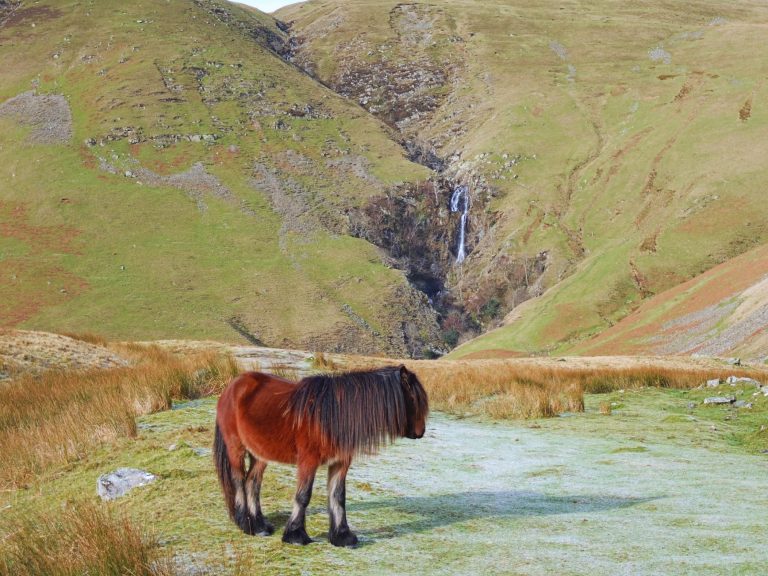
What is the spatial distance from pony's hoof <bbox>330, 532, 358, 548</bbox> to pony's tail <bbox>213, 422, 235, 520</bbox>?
49.3 inches

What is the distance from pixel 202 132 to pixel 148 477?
143 m

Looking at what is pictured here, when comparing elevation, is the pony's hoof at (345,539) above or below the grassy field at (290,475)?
above

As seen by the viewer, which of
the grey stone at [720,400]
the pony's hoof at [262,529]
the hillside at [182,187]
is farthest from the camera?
the hillside at [182,187]

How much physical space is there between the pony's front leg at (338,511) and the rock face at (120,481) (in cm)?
304

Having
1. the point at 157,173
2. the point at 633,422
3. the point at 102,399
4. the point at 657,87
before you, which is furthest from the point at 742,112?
the point at 102,399

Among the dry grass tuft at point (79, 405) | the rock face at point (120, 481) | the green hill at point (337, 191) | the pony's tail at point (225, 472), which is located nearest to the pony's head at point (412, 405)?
the pony's tail at point (225, 472)

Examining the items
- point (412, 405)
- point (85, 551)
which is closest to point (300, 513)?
point (412, 405)

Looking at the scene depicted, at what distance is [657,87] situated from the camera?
161125 millimetres

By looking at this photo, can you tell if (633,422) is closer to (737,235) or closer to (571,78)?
(737,235)

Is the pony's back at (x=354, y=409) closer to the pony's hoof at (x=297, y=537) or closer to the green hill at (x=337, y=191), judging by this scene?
the pony's hoof at (x=297, y=537)

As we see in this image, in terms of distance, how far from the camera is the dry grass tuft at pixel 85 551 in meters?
5.59

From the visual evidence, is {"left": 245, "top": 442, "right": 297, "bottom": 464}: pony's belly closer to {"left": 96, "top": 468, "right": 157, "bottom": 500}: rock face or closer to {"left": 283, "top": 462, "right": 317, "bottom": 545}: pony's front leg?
{"left": 283, "top": 462, "right": 317, "bottom": 545}: pony's front leg

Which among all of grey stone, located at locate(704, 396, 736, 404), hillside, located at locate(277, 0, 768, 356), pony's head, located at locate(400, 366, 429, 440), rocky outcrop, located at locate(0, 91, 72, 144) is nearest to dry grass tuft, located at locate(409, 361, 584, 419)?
grey stone, located at locate(704, 396, 736, 404)

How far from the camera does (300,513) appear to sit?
6.80m
